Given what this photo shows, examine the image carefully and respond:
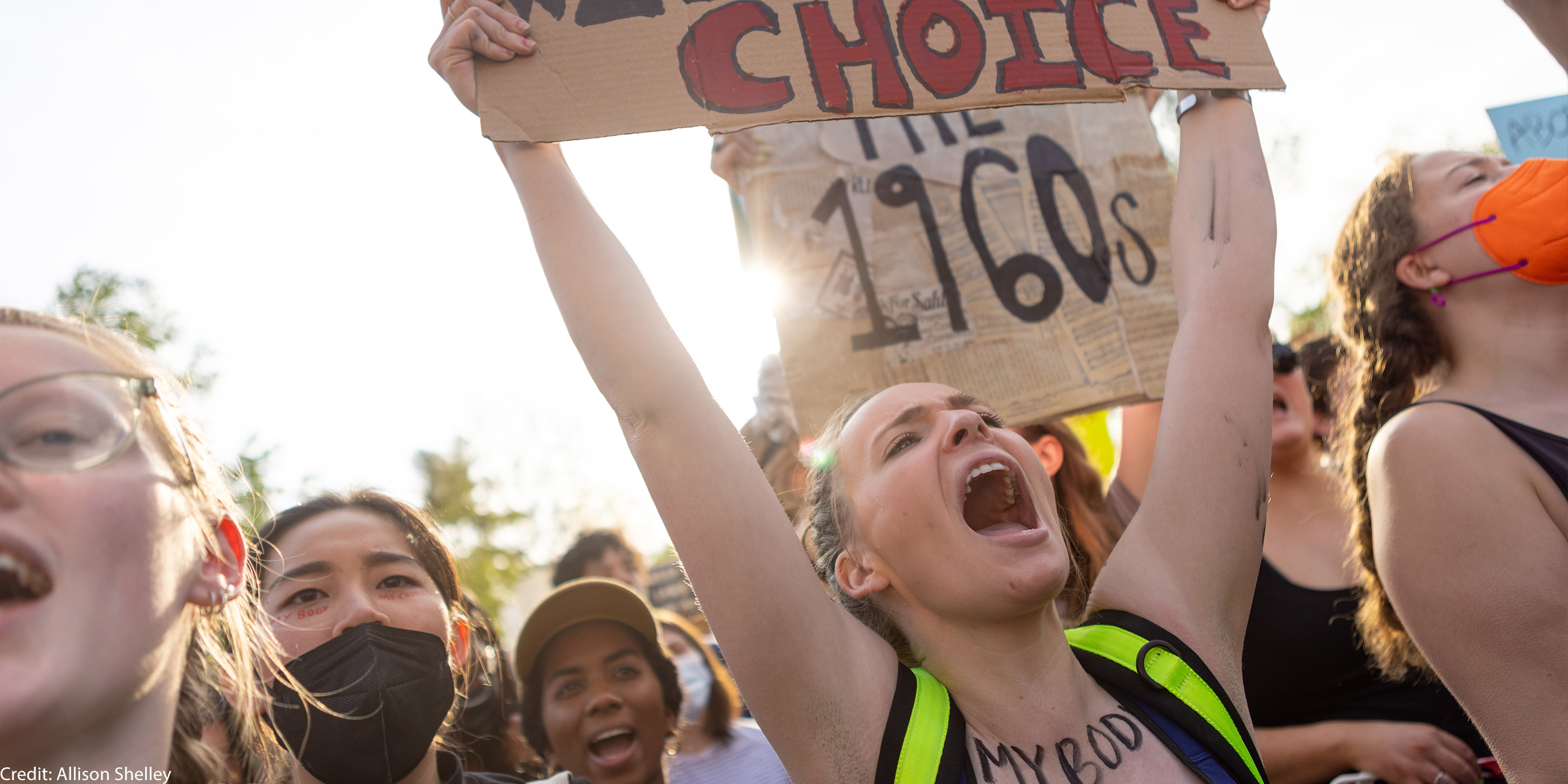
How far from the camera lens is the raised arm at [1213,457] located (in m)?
1.71

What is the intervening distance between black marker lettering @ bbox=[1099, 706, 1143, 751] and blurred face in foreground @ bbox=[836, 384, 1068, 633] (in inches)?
8.4

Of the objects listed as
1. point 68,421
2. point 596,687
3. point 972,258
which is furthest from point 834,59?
point 596,687

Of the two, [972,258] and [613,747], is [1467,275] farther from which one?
[613,747]

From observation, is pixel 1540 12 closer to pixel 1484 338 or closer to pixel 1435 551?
pixel 1484 338

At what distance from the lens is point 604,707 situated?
3.16 metres

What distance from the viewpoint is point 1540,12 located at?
93.7 inches

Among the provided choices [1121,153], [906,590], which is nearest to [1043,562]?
[906,590]

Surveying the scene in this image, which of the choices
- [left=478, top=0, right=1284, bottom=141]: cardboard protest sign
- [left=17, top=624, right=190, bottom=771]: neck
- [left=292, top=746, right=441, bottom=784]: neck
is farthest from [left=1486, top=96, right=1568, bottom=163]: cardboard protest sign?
[left=17, top=624, right=190, bottom=771]: neck

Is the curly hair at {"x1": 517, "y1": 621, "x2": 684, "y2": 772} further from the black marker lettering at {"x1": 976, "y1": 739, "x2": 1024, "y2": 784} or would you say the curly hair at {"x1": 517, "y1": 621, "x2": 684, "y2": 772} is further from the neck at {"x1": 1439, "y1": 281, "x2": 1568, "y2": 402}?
the neck at {"x1": 1439, "y1": 281, "x2": 1568, "y2": 402}

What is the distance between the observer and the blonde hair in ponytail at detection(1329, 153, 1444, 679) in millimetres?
2285

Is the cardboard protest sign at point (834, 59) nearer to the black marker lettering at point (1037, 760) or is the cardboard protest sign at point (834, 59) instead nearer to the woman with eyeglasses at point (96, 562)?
the woman with eyeglasses at point (96, 562)

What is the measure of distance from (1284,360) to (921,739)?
2348mm

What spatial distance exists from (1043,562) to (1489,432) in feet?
3.38

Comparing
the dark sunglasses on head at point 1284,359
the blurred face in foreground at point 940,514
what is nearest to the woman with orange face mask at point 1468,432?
the dark sunglasses on head at point 1284,359
